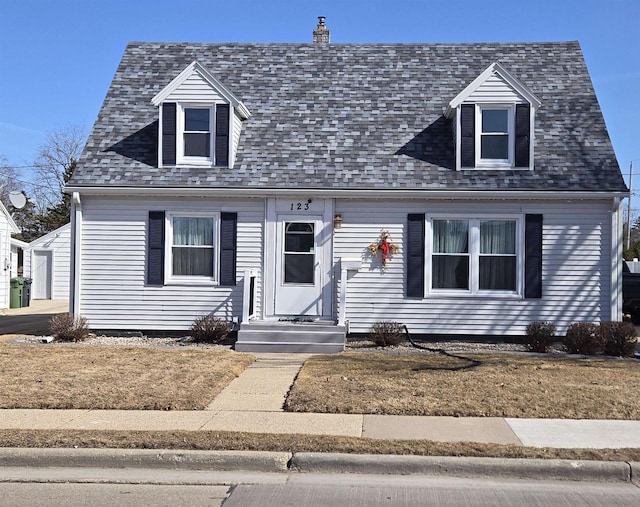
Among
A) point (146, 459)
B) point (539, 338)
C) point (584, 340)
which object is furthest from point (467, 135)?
point (146, 459)

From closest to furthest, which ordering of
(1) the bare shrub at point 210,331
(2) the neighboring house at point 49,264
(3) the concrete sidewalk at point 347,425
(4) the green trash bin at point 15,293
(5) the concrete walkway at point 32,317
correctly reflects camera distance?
(3) the concrete sidewalk at point 347,425 < (1) the bare shrub at point 210,331 < (5) the concrete walkway at point 32,317 < (4) the green trash bin at point 15,293 < (2) the neighboring house at point 49,264

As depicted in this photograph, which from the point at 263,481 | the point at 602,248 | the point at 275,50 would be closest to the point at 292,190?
the point at 275,50

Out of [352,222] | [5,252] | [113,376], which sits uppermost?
[352,222]

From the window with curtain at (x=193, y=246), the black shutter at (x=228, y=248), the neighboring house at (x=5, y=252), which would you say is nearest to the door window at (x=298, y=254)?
the black shutter at (x=228, y=248)

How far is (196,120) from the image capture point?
1578cm

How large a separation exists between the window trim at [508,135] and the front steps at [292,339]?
15.7 ft

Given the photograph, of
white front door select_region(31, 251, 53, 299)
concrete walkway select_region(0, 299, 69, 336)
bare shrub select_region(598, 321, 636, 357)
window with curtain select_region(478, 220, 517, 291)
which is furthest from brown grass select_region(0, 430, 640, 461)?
white front door select_region(31, 251, 53, 299)

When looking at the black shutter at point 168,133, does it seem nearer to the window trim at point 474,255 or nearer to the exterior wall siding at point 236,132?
the exterior wall siding at point 236,132

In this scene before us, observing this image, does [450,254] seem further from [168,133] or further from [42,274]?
[42,274]

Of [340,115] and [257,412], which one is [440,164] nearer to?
[340,115]

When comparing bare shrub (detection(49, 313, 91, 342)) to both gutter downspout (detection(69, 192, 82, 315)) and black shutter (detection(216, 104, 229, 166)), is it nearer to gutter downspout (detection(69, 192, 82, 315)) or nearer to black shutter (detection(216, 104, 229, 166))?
gutter downspout (detection(69, 192, 82, 315))

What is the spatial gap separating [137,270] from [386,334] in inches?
219

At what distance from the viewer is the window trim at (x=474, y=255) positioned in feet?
49.8

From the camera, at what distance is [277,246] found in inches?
610
